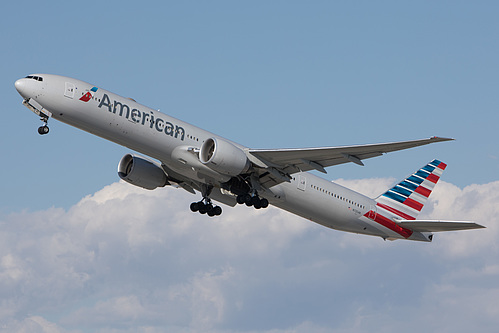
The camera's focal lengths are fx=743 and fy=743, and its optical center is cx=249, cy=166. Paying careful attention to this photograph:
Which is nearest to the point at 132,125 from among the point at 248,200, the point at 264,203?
the point at 248,200

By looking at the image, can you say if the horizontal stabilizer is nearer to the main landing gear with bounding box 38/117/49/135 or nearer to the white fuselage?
the white fuselage

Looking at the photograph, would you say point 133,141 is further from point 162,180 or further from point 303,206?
point 303,206

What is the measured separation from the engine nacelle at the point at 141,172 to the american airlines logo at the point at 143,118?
242 inches

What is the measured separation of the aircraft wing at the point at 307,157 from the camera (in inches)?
1423

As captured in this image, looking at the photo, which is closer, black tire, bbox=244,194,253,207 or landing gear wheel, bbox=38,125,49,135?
landing gear wheel, bbox=38,125,49,135

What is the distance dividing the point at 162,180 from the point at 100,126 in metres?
8.29

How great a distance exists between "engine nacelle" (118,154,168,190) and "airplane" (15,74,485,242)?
0.19ft

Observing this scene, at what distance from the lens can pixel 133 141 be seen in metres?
36.4

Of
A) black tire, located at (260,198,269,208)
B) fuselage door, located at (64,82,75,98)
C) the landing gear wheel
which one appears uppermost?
fuselage door, located at (64,82,75,98)

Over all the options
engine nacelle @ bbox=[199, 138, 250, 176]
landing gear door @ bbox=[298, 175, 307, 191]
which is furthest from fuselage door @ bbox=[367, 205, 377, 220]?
engine nacelle @ bbox=[199, 138, 250, 176]

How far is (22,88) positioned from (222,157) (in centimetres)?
1015

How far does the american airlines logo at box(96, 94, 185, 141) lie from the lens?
3603 centimetres

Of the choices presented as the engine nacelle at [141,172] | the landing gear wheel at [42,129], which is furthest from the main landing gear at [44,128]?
the engine nacelle at [141,172]

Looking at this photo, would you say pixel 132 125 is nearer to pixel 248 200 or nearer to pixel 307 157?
pixel 248 200
